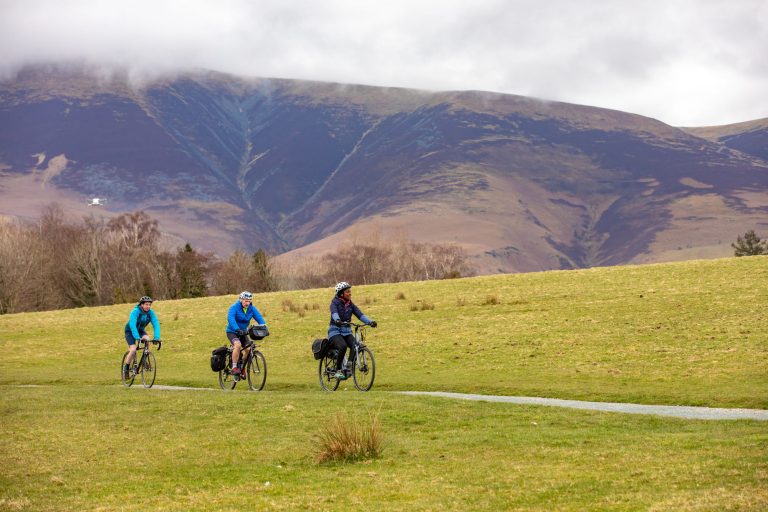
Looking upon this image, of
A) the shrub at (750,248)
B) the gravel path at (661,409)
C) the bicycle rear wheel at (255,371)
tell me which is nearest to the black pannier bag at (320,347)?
the bicycle rear wheel at (255,371)

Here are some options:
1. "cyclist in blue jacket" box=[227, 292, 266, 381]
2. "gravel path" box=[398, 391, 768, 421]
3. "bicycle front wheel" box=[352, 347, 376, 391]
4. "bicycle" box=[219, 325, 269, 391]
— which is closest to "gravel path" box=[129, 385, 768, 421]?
"gravel path" box=[398, 391, 768, 421]

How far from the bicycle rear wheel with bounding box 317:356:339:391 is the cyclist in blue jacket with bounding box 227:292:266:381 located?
88.8 inches

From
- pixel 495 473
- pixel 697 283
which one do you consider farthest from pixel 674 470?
pixel 697 283

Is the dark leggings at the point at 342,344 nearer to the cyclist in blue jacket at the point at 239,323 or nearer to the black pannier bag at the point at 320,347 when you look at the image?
the black pannier bag at the point at 320,347

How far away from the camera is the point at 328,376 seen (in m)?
25.1

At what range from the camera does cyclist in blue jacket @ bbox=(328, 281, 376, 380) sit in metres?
23.9

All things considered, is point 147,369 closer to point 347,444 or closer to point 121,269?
point 347,444

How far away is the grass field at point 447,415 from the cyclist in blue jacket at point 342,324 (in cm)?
143

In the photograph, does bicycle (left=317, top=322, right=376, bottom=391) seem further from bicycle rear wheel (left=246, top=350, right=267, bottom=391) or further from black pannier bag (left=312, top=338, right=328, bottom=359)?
bicycle rear wheel (left=246, top=350, right=267, bottom=391)

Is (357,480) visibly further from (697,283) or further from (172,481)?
(697,283)

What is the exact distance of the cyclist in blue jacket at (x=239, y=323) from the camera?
84.6 feet

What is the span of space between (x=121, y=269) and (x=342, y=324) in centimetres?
10563

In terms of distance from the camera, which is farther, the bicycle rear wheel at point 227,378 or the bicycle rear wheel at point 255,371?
the bicycle rear wheel at point 227,378

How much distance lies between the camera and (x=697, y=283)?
147 feet
